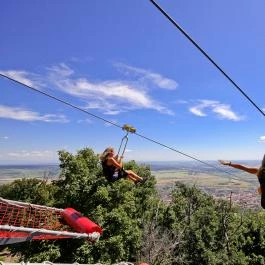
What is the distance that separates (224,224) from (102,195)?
15.7m

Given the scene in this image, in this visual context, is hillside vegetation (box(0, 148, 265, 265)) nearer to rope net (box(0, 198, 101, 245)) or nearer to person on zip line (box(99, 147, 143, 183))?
rope net (box(0, 198, 101, 245))

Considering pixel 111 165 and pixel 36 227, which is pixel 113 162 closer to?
pixel 111 165

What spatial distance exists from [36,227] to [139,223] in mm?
18875

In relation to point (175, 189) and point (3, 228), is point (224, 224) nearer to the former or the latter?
point (175, 189)

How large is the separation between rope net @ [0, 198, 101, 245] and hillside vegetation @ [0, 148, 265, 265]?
9454 mm

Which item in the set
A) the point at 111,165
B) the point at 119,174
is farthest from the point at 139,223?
the point at 111,165

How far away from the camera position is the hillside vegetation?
2152 cm

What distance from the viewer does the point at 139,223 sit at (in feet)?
93.6

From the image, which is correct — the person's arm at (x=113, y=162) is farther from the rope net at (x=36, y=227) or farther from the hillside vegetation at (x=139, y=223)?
the hillside vegetation at (x=139, y=223)

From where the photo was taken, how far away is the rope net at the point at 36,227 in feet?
26.5

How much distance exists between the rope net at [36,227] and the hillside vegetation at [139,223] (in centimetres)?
945

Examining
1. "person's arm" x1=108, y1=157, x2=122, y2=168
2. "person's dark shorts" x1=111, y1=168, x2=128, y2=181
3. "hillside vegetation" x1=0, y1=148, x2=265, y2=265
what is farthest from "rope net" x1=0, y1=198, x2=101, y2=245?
"hillside vegetation" x1=0, y1=148, x2=265, y2=265

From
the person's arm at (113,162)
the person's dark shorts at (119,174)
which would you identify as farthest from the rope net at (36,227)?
the person's arm at (113,162)

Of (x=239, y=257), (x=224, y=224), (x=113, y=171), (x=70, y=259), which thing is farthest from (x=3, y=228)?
(x=224, y=224)
